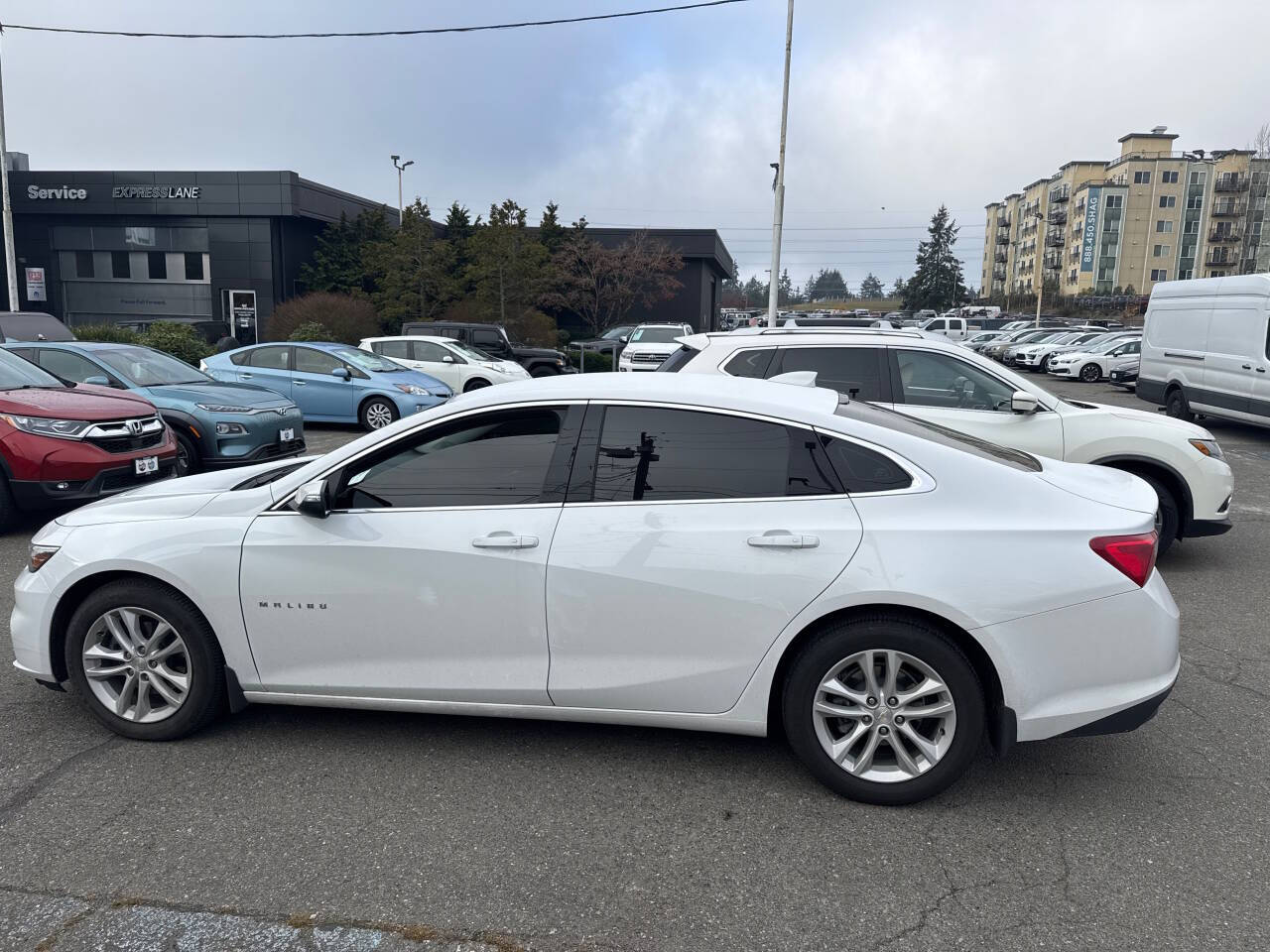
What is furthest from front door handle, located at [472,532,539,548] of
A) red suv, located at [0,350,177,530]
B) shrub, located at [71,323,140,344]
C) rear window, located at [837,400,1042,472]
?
shrub, located at [71,323,140,344]

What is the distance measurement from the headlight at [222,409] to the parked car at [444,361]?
778 cm

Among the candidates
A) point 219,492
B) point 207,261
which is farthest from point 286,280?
point 219,492

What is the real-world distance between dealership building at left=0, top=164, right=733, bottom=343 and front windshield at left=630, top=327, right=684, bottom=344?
73.1 feet

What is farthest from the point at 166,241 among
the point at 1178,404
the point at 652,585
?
the point at 652,585

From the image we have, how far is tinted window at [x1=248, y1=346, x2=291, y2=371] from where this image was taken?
50.6ft

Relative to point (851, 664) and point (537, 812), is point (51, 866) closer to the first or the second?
point (537, 812)

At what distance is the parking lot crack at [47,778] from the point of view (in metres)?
3.46

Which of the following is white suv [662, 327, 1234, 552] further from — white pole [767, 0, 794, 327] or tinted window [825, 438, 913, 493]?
white pole [767, 0, 794, 327]

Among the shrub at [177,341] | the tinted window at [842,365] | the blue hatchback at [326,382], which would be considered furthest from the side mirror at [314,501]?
the shrub at [177,341]

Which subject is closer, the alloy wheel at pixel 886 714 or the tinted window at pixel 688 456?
the alloy wheel at pixel 886 714

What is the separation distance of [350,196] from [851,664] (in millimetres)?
45517

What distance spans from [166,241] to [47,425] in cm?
3911

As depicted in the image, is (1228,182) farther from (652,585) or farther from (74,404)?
(652,585)

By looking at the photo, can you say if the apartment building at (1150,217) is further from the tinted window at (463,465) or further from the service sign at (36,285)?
the tinted window at (463,465)
